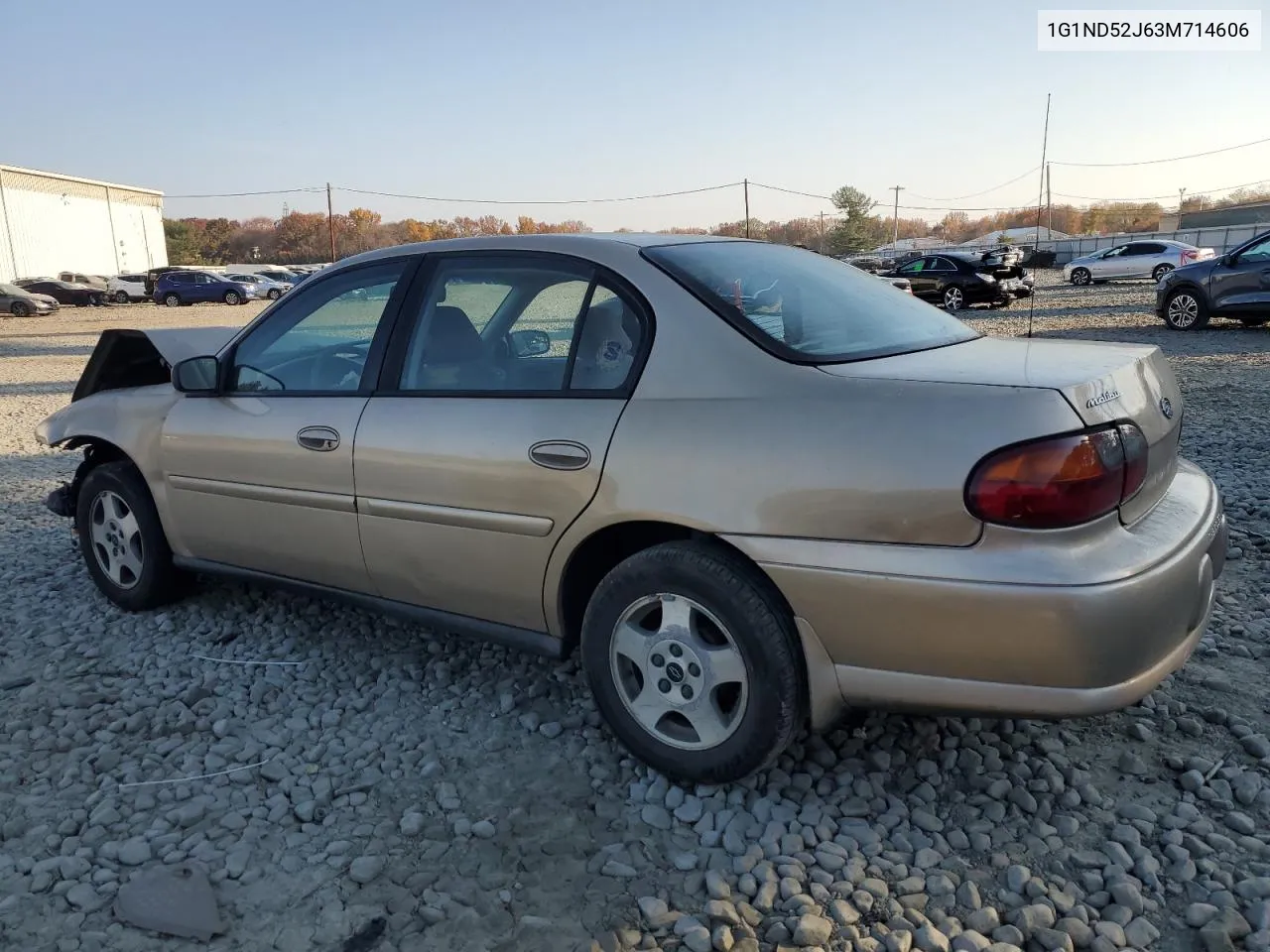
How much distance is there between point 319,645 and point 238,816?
124cm

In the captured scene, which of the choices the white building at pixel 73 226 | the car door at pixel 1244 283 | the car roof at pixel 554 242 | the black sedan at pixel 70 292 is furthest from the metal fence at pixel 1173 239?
the white building at pixel 73 226

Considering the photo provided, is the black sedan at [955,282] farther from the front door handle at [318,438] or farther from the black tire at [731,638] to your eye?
the black tire at [731,638]

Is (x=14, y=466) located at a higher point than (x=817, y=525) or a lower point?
lower

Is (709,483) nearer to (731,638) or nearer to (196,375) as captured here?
(731,638)

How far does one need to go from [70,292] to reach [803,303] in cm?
4395

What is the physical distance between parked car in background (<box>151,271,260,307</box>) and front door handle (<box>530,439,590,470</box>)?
38808 millimetres

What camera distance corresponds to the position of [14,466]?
305 inches

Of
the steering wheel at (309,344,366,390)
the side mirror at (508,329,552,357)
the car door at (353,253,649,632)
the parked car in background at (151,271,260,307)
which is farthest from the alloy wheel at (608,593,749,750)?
the parked car in background at (151,271,260,307)

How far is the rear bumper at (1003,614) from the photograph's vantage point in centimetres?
218

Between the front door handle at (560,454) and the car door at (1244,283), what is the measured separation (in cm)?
1486

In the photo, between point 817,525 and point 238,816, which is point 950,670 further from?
point 238,816

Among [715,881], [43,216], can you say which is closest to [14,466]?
[715,881]

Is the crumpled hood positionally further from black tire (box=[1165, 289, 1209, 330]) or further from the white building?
the white building

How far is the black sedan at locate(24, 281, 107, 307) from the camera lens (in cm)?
3812
